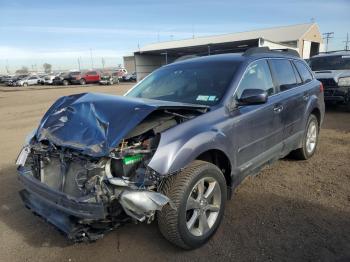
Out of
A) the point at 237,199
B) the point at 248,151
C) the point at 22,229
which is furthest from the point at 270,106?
the point at 22,229

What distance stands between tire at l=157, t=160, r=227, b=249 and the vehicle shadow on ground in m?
0.18

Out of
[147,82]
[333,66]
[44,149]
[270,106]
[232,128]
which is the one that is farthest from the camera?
[333,66]

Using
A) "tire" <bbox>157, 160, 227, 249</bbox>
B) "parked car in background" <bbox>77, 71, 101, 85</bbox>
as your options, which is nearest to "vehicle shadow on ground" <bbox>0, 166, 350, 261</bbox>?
"tire" <bbox>157, 160, 227, 249</bbox>

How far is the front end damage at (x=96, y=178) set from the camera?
9.09 ft

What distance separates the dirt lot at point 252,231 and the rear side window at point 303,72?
1.58 metres

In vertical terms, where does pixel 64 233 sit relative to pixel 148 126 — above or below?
below

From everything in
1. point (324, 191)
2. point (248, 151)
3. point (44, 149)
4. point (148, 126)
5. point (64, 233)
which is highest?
point (148, 126)

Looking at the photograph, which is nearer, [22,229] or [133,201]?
[133,201]

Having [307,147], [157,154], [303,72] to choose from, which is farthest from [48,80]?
[157,154]

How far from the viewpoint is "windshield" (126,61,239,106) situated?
3971mm

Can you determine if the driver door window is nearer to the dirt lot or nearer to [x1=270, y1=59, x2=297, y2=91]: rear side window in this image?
[x1=270, y1=59, x2=297, y2=91]: rear side window

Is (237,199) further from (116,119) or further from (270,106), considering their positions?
(116,119)

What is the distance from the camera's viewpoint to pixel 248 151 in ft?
13.1

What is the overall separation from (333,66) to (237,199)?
378 inches
